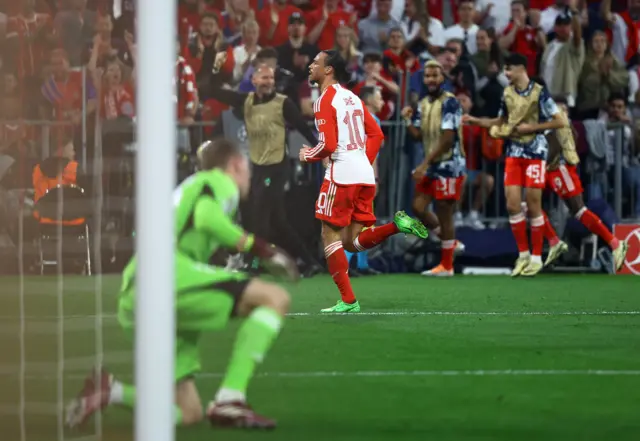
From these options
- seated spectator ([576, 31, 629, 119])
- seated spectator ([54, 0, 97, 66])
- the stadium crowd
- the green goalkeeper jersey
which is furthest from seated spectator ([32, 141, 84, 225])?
the green goalkeeper jersey

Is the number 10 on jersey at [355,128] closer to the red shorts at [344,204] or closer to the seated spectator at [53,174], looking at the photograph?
the red shorts at [344,204]

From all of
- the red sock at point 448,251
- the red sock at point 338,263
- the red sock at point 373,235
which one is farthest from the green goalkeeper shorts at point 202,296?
the red sock at point 448,251

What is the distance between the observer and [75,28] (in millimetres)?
10586

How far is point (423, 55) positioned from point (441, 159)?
6.46 feet

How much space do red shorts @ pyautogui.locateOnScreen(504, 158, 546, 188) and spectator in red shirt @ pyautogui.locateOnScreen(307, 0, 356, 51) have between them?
3113 mm

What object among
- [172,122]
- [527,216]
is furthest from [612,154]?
[172,122]

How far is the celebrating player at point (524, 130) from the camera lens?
1467 centimetres

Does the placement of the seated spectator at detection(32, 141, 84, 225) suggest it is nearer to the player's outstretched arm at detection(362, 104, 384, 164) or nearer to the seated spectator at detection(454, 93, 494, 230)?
the player's outstretched arm at detection(362, 104, 384, 164)

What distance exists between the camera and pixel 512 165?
48.9 ft

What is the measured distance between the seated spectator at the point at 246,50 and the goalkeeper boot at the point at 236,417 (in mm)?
10964

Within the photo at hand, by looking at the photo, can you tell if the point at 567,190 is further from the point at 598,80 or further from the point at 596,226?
the point at 598,80

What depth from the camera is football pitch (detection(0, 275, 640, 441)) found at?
5895 mm

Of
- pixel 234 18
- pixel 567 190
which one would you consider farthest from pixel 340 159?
pixel 234 18

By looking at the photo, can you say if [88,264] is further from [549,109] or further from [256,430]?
[256,430]
